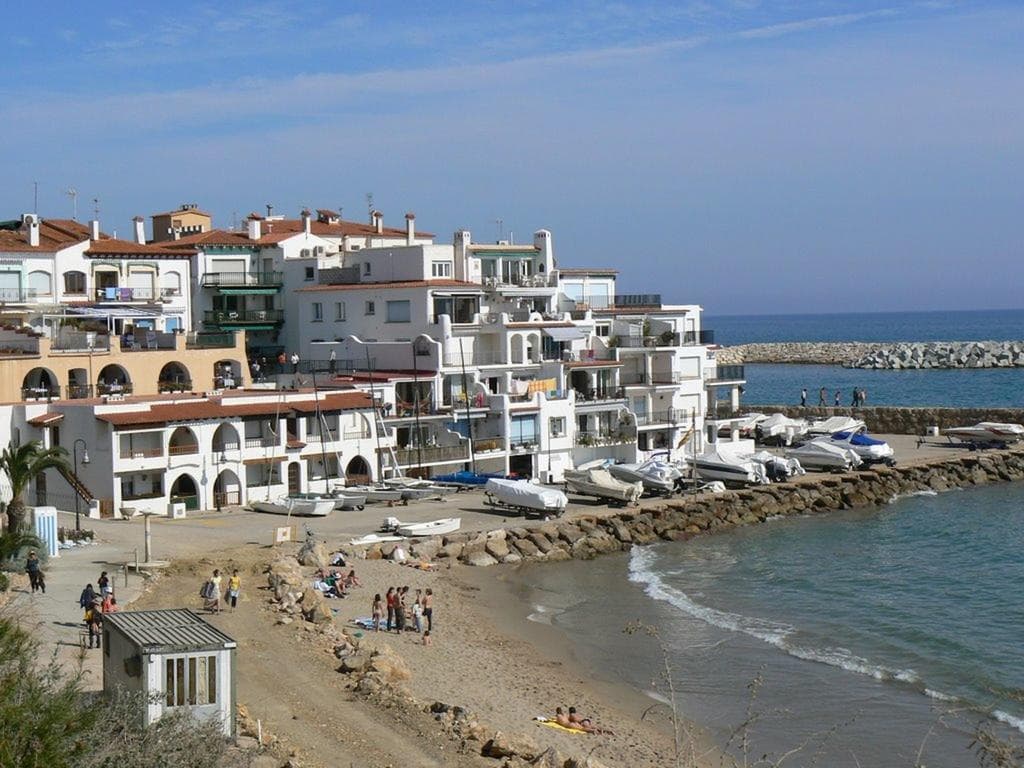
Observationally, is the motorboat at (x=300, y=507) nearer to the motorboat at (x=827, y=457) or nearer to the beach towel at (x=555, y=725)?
the beach towel at (x=555, y=725)

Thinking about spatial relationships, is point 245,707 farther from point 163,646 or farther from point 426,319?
point 426,319

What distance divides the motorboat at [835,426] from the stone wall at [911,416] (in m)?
9.66

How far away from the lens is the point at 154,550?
43.7 metres

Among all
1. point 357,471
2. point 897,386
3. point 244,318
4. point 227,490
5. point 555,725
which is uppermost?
point 244,318

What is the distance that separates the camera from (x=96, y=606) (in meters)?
32.7

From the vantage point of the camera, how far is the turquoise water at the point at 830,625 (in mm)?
31359

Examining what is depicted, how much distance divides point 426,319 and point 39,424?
19.2 m

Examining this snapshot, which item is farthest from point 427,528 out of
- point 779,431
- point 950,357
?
point 950,357

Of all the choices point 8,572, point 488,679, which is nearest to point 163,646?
point 488,679

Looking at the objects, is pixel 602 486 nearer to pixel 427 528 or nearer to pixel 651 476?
pixel 651 476

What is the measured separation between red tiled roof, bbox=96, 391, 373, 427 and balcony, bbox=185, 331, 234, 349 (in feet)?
29.4

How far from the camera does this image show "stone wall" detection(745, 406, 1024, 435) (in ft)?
294

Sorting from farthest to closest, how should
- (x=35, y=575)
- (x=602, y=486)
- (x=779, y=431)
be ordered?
1. (x=779, y=431)
2. (x=602, y=486)
3. (x=35, y=575)

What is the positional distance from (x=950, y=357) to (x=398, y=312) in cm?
11948
